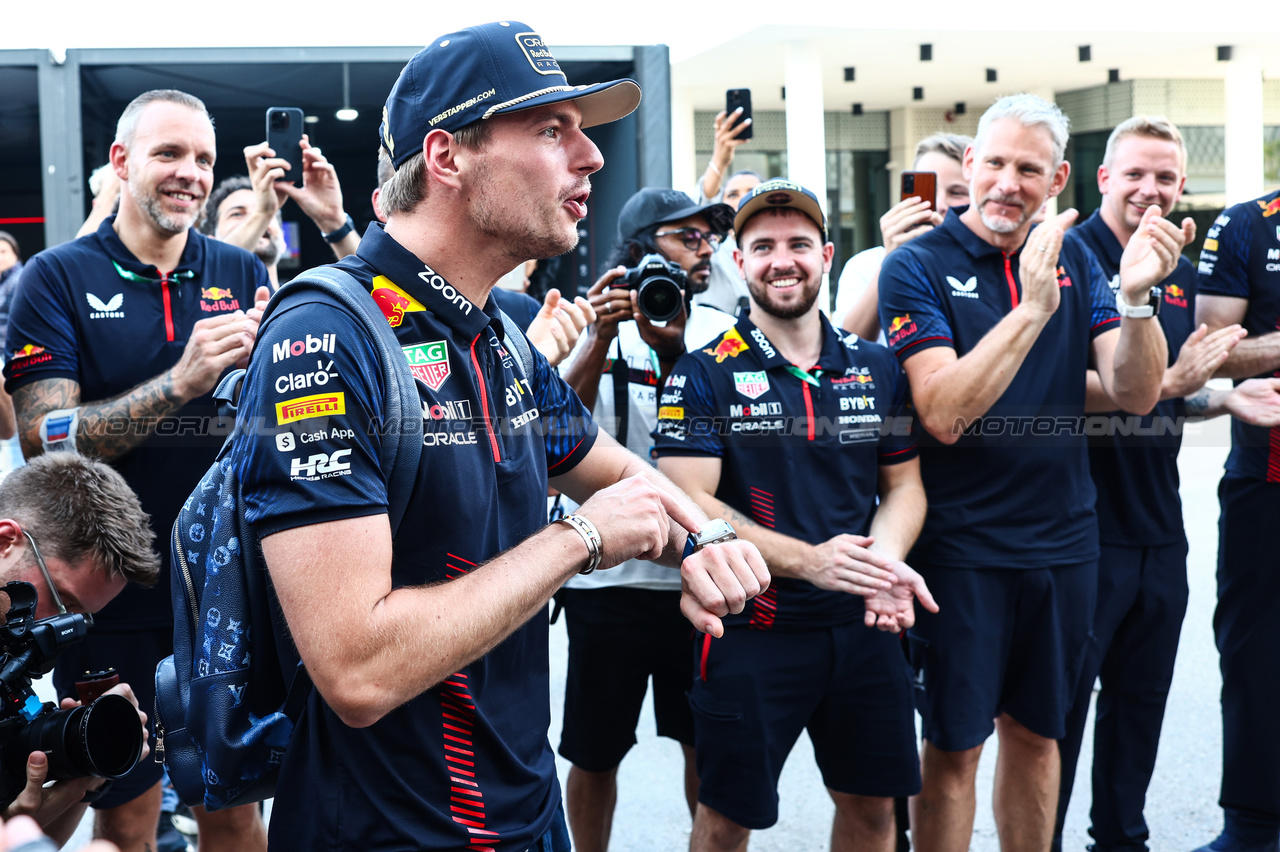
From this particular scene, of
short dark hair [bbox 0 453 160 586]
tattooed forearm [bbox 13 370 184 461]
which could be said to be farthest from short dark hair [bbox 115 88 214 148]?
short dark hair [bbox 0 453 160 586]

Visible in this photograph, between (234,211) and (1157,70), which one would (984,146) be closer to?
(234,211)

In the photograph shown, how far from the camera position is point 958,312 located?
3.33 metres

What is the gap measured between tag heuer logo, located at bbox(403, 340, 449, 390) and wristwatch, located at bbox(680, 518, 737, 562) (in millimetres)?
516

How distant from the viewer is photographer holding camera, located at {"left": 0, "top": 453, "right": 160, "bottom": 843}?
222cm

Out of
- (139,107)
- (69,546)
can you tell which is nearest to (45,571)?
(69,546)

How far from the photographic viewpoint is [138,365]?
10.1 ft

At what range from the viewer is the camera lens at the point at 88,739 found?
6.64 feet

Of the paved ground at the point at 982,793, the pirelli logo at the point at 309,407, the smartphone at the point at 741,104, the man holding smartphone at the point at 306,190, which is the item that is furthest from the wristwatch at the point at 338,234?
the pirelli logo at the point at 309,407

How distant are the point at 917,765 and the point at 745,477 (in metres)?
0.91

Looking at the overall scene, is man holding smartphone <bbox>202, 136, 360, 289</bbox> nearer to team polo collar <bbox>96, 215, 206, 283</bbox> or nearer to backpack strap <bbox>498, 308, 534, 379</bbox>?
team polo collar <bbox>96, 215, 206, 283</bbox>

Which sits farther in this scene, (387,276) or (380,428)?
(387,276)

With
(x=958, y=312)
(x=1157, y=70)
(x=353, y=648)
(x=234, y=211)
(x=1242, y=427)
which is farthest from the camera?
(x=1157, y=70)

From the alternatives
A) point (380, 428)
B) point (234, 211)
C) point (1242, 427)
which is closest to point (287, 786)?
point (380, 428)

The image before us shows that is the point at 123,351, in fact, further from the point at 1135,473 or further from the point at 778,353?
the point at 1135,473
